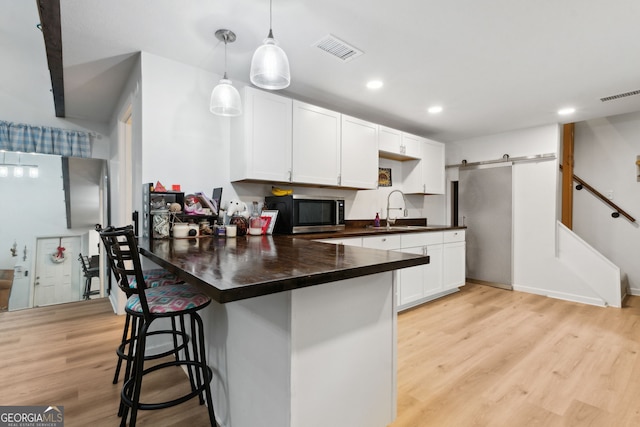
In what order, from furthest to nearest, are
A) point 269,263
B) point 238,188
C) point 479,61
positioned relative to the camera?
point 238,188 < point 479,61 < point 269,263

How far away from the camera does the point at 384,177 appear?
4184 millimetres

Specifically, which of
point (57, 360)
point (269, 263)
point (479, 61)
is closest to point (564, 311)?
point (479, 61)

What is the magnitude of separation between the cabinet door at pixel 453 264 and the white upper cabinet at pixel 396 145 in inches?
51.2

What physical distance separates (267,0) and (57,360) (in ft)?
9.29

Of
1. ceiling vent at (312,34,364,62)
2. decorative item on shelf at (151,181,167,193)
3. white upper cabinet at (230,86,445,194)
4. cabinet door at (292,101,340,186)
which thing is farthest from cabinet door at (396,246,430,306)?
decorative item on shelf at (151,181,167,193)

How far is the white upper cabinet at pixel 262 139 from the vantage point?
8.32 feet

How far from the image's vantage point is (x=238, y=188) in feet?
9.27

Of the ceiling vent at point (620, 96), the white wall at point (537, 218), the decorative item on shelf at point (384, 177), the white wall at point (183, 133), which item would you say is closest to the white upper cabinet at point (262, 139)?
the white wall at point (183, 133)

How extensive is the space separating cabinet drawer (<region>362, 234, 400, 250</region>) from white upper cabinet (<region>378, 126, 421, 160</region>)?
1.17m

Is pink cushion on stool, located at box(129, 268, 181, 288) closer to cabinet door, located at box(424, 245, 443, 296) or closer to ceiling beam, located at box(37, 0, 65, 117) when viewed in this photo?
ceiling beam, located at box(37, 0, 65, 117)

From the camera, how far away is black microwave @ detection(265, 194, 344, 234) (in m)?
2.73

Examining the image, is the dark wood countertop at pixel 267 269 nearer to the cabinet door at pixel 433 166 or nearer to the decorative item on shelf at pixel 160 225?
the decorative item on shelf at pixel 160 225

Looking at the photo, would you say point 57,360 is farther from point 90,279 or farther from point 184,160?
point 90,279

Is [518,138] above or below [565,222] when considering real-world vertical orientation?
above
